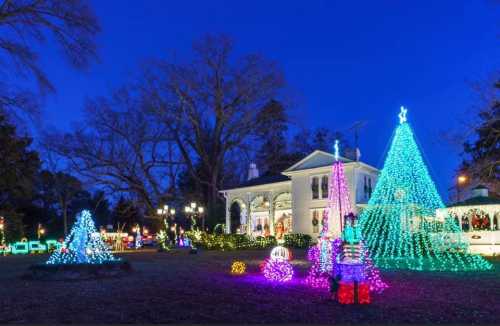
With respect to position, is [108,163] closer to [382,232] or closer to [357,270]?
[382,232]

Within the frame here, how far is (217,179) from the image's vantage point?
51406mm

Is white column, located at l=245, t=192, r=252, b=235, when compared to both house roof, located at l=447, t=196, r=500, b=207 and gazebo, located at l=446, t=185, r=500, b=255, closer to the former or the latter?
gazebo, located at l=446, t=185, r=500, b=255

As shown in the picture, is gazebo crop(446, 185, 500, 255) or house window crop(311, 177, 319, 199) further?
house window crop(311, 177, 319, 199)

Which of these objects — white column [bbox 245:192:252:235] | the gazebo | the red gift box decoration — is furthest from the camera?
white column [bbox 245:192:252:235]

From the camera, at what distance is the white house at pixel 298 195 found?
115ft

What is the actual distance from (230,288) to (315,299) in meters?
2.98

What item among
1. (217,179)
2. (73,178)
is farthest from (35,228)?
(217,179)

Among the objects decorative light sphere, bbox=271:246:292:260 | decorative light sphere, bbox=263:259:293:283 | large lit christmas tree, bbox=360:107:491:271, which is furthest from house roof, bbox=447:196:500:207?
decorative light sphere, bbox=263:259:293:283

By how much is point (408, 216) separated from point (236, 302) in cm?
1375

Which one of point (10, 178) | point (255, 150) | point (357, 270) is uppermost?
point (255, 150)

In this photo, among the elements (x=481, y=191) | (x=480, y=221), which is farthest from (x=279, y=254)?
(x=481, y=191)

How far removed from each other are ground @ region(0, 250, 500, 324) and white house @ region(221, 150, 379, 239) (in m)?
19.3

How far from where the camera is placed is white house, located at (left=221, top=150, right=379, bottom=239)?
3500 cm

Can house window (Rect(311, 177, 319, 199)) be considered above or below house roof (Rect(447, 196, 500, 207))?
above
